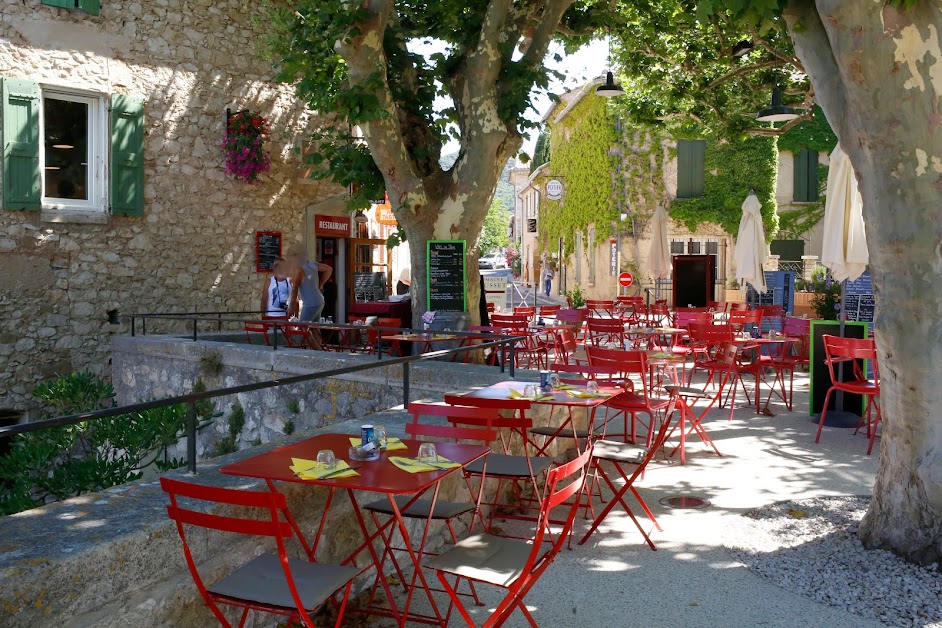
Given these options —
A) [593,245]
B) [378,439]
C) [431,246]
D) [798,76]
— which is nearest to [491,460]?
[378,439]

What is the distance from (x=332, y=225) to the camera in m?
13.3

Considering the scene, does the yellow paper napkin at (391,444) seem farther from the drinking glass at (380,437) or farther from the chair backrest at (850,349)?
the chair backrest at (850,349)

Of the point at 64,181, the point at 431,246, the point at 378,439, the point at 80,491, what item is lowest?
the point at 80,491

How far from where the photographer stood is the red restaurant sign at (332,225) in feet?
42.9

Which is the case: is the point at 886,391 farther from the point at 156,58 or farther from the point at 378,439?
the point at 156,58

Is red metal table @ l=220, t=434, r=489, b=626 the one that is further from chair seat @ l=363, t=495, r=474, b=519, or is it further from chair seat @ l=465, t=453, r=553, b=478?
chair seat @ l=465, t=453, r=553, b=478

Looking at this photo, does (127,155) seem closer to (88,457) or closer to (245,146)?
(245,146)

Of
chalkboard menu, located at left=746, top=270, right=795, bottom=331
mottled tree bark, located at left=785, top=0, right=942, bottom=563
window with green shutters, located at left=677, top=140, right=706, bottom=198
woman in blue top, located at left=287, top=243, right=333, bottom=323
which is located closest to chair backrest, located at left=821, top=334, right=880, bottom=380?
mottled tree bark, located at left=785, top=0, right=942, bottom=563

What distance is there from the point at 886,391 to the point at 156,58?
33.6 feet

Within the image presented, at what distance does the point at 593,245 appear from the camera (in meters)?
25.4

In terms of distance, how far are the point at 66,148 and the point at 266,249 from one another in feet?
9.97

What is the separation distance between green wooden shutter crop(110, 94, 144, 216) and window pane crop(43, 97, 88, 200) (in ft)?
1.26

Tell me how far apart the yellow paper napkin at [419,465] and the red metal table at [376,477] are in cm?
2

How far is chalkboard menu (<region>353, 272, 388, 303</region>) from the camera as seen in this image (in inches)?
539
